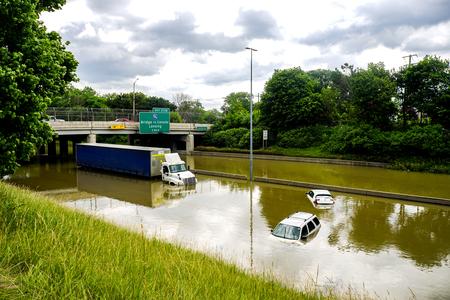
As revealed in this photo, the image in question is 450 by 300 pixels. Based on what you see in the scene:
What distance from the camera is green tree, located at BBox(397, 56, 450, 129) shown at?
41656 millimetres

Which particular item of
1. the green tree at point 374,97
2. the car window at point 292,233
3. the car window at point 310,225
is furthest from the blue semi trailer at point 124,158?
the green tree at point 374,97

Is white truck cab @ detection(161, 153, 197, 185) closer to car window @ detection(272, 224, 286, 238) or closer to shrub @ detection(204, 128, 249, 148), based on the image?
car window @ detection(272, 224, 286, 238)

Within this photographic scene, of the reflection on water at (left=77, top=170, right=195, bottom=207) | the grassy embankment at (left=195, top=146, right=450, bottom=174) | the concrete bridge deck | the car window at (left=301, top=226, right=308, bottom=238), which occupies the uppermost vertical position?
the concrete bridge deck

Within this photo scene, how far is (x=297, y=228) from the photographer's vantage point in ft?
53.7

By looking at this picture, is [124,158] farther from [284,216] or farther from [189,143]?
[189,143]

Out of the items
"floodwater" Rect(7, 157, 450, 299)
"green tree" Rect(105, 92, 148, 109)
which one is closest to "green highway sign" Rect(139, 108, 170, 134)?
"floodwater" Rect(7, 157, 450, 299)

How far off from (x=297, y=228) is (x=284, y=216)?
458 centimetres

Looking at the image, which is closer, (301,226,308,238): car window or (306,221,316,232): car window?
(301,226,308,238): car window

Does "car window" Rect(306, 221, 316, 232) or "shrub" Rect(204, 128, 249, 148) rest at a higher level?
"shrub" Rect(204, 128, 249, 148)

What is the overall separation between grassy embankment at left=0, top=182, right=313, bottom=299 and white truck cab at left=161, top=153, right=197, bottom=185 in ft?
70.3

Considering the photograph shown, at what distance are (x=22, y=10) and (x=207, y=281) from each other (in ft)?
28.7

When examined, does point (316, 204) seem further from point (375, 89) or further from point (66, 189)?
point (375, 89)

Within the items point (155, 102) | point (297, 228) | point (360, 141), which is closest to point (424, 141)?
point (360, 141)

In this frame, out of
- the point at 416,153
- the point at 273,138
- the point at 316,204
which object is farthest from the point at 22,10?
the point at 273,138
